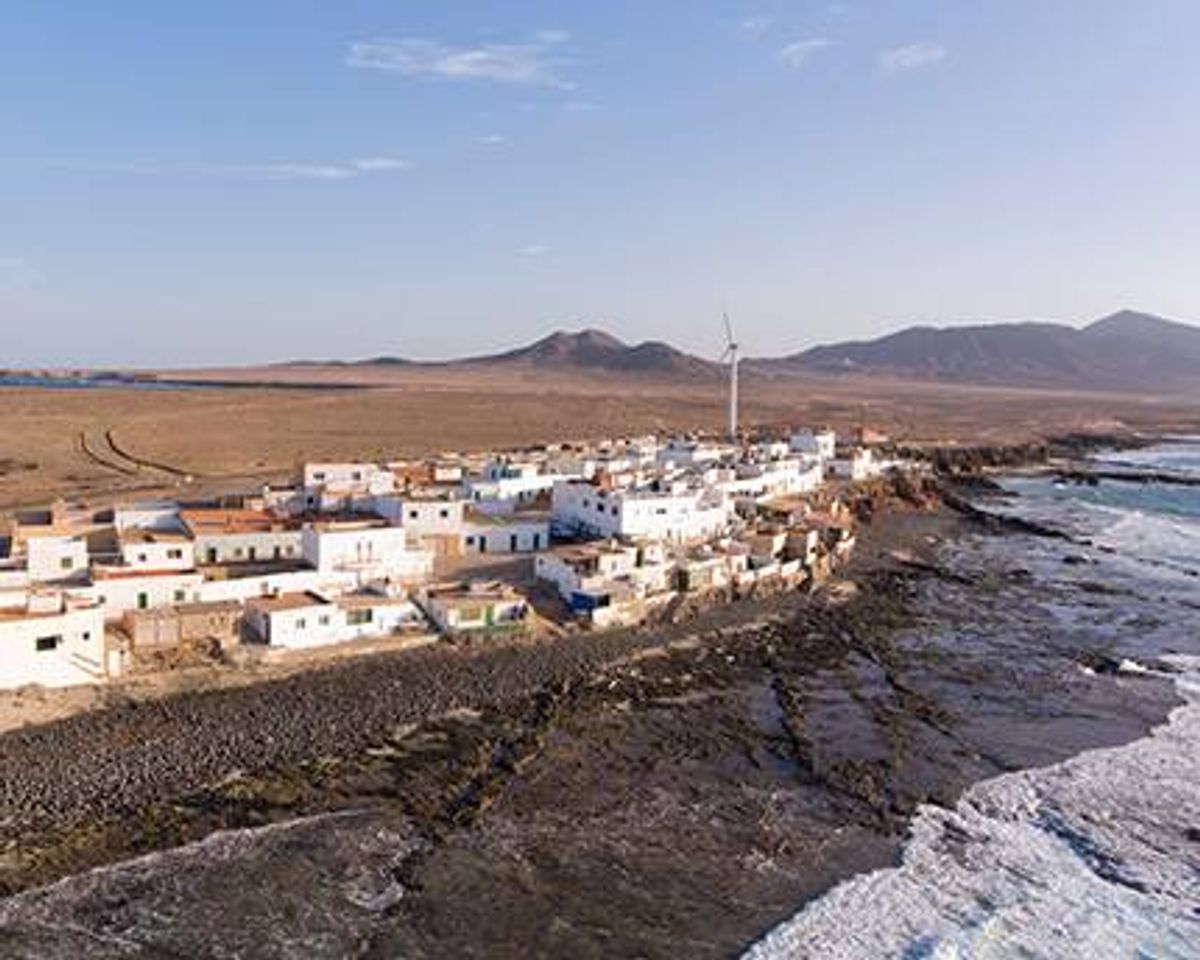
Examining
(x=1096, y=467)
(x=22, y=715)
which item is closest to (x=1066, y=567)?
(x=22, y=715)

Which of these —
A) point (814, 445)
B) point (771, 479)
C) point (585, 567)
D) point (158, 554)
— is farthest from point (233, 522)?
point (814, 445)

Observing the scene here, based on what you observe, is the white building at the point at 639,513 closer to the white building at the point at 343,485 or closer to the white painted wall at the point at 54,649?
the white building at the point at 343,485

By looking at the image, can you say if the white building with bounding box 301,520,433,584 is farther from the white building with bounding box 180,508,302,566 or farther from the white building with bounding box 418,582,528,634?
the white building with bounding box 418,582,528,634

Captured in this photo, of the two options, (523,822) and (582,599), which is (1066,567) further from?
(523,822)

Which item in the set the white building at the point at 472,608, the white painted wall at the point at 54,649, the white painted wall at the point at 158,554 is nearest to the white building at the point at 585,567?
the white building at the point at 472,608

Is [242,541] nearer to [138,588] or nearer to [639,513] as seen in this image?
[138,588]

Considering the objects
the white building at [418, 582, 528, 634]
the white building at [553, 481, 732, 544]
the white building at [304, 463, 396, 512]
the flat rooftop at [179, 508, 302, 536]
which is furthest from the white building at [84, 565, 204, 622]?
the white building at [553, 481, 732, 544]

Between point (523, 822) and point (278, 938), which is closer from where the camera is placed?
point (278, 938)
